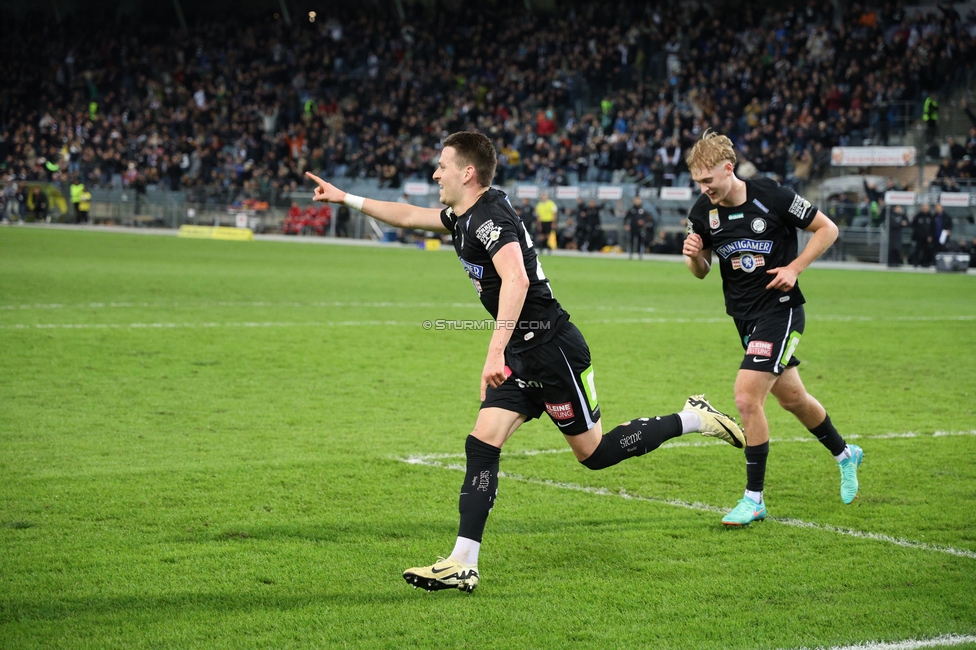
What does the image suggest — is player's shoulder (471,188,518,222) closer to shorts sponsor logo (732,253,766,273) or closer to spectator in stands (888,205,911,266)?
shorts sponsor logo (732,253,766,273)

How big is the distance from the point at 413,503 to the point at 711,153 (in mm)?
2611

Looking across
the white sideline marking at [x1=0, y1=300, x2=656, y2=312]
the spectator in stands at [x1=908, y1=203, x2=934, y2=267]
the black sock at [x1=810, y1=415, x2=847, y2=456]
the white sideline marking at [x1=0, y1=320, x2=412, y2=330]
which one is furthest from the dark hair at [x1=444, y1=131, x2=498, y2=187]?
the spectator in stands at [x1=908, y1=203, x2=934, y2=267]

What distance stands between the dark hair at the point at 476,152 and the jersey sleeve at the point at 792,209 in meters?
1.96

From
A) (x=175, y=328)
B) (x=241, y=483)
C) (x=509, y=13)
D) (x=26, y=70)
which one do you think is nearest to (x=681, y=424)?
(x=241, y=483)

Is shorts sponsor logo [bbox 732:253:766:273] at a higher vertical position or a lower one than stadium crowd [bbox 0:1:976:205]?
lower

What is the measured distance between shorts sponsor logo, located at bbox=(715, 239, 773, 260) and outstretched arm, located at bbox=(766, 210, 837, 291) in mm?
133

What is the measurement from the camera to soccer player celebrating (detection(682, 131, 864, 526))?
6004 mm

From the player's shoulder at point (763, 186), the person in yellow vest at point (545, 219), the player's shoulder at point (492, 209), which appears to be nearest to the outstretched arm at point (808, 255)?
the player's shoulder at point (763, 186)

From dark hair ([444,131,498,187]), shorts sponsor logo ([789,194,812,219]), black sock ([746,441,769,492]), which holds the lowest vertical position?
black sock ([746,441,769,492])

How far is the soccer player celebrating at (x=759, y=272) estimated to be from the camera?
19.7 feet

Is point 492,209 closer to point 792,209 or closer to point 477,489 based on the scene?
point 477,489

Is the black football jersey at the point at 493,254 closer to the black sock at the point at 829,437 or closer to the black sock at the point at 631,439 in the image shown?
the black sock at the point at 631,439

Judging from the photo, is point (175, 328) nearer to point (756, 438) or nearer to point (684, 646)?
point (756, 438)

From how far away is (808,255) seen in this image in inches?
237
